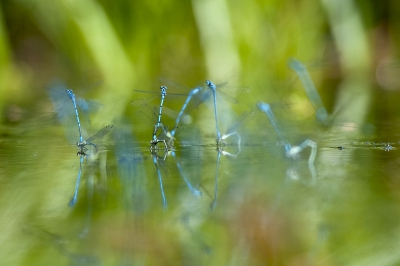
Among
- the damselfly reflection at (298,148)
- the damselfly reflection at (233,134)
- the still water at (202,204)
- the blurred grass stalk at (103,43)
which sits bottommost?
the still water at (202,204)

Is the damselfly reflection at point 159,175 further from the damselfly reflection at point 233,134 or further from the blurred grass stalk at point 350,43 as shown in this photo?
the blurred grass stalk at point 350,43

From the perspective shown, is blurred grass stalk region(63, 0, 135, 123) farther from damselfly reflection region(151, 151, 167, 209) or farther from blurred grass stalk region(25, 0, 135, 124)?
damselfly reflection region(151, 151, 167, 209)

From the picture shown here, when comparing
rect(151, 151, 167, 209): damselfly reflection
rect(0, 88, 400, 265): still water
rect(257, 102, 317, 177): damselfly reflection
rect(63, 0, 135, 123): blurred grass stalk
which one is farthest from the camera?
rect(63, 0, 135, 123): blurred grass stalk

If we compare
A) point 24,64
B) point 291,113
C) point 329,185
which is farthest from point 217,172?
point 24,64

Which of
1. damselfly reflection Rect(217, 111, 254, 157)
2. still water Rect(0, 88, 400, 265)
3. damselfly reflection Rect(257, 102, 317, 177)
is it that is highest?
damselfly reflection Rect(217, 111, 254, 157)

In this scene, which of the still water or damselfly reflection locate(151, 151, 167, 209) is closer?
the still water

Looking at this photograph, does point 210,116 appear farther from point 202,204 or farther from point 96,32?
point 96,32

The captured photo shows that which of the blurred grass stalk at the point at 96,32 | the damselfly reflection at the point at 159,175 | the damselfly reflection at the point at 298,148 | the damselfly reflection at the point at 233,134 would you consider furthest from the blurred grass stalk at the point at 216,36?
the damselfly reflection at the point at 159,175

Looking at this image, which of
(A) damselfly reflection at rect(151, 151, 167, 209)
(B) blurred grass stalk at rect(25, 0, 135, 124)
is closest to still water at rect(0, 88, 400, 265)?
(A) damselfly reflection at rect(151, 151, 167, 209)

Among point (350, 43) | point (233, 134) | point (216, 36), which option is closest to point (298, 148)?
point (233, 134)
